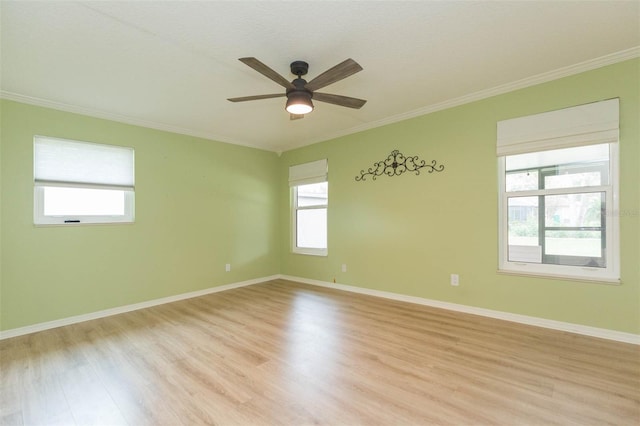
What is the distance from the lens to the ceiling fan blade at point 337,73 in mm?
1979

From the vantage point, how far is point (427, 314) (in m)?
3.29

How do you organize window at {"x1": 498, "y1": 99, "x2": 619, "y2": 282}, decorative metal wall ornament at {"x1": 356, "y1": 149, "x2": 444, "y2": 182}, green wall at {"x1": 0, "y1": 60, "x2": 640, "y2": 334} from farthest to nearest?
1. decorative metal wall ornament at {"x1": 356, "y1": 149, "x2": 444, "y2": 182}
2. green wall at {"x1": 0, "y1": 60, "x2": 640, "y2": 334}
3. window at {"x1": 498, "y1": 99, "x2": 619, "y2": 282}

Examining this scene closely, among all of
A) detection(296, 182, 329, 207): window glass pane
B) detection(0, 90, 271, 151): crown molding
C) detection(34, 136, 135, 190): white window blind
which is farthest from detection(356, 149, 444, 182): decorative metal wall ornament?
detection(34, 136, 135, 190): white window blind

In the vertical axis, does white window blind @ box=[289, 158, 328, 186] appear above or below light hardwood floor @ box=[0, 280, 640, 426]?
above

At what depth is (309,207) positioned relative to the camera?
5.18m

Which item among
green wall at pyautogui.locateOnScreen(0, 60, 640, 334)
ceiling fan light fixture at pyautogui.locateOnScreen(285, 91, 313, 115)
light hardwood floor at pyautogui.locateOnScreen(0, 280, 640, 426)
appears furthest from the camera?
green wall at pyautogui.locateOnScreen(0, 60, 640, 334)

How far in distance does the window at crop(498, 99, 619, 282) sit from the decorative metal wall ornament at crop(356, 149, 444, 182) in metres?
0.80

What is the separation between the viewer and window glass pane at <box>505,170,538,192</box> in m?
2.99

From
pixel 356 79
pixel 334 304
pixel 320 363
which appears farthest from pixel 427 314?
pixel 356 79

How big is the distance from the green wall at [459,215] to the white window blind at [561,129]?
Result: 8cm

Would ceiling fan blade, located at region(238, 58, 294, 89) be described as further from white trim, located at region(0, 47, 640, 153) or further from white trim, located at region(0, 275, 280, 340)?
white trim, located at region(0, 275, 280, 340)

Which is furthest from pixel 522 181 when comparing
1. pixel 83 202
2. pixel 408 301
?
pixel 83 202

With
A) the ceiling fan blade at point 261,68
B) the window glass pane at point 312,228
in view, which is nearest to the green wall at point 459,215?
the window glass pane at point 312,228

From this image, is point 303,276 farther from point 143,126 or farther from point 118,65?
point 118,65
